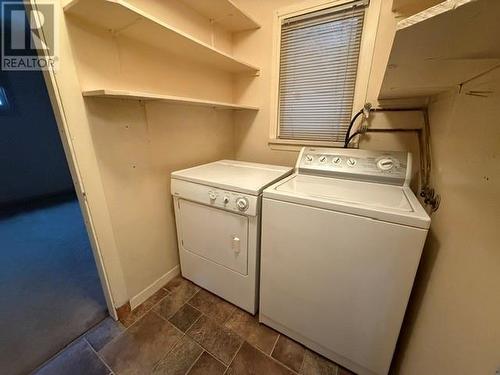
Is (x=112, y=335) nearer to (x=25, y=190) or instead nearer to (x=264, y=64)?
(x=264, y=64)

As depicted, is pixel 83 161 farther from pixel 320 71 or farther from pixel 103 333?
pixel 320 71

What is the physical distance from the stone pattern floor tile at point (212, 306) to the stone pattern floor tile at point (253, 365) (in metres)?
0.27

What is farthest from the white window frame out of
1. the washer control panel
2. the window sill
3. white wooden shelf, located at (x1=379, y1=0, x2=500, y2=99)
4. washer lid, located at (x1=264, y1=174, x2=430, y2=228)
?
the washer control panel

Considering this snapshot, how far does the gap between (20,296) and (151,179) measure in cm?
136

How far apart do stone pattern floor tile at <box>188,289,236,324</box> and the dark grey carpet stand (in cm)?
63

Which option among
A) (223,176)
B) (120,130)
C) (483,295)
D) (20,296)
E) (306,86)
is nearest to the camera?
(483,295)

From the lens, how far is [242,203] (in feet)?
3.97

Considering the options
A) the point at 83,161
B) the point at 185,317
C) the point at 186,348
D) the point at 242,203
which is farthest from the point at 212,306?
the point at 83,161

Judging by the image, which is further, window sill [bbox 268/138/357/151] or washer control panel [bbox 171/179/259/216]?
window sill [bbox 268/138/357/151]

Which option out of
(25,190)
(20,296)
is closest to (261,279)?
(20,296)

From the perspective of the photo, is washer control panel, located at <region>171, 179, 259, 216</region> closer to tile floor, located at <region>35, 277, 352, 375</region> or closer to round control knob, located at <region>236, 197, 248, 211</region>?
round control knob, located at <region>236, 197, 248, 211</region>

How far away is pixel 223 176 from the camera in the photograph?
4.80 ft

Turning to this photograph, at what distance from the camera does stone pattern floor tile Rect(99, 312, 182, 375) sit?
117cm

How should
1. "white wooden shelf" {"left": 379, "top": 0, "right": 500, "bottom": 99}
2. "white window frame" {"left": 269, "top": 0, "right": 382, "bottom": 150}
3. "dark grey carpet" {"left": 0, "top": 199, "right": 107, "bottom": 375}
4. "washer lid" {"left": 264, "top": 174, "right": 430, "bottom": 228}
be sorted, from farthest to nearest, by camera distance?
"white window frame" {"left": 269, "top": 0, "right": 382, "bottom": 150}
"dark grey carpet" {"left": 0, "top": 199, "right": 107, "bottom": 375}
"washer lid" {"left": 264, "top": 174, "right": 430, "bottom": 228}
"white wooden shelf" {"left": 379, "top": 0, "right": 500, "bottom": 99}
